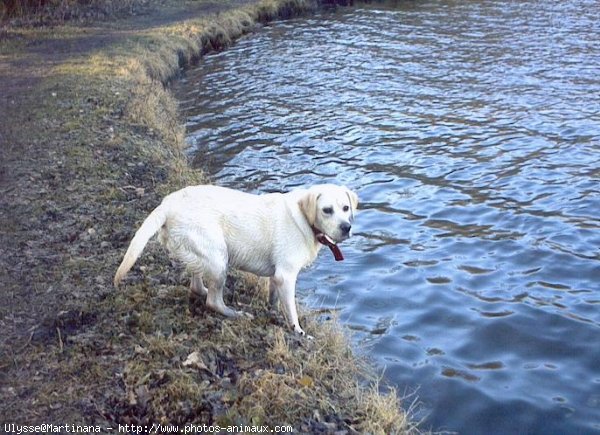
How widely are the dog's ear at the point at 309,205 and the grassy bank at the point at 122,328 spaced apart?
1.20m

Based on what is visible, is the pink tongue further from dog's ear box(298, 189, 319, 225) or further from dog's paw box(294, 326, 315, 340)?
dog's paw box(294, 326, 315, 340)

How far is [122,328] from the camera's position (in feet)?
23.3

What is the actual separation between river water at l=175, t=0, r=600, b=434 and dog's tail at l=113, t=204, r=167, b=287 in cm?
296

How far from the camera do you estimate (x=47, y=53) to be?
71.8ft

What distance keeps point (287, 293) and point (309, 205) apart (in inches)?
36.4

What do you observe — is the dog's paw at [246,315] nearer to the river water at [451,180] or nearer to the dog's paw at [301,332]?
the dog's paw at [301,332]

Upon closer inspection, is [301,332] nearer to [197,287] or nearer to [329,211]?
[197,287]

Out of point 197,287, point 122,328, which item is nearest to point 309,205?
point 197,287

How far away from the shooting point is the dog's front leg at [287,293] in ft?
24.5

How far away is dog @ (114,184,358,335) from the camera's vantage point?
7.11 metres

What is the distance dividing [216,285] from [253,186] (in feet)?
21.7

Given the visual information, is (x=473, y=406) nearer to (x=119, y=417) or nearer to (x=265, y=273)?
(x=265, y=273)

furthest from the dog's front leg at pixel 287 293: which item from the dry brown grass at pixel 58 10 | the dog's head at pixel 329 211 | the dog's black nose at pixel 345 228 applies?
the dry brown grass at pixel 58 10

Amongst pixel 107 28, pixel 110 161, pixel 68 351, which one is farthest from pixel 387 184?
pixel 107 28
